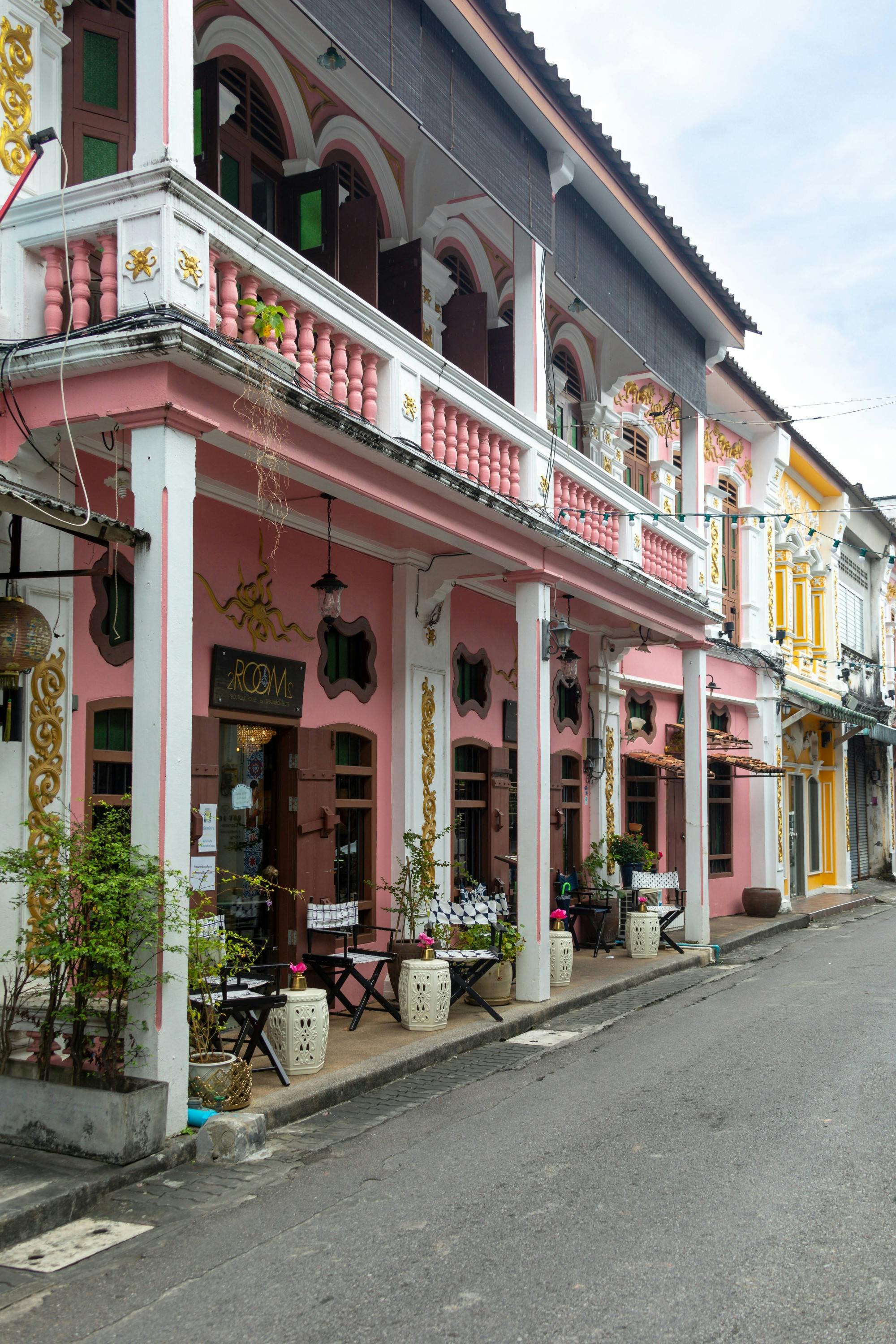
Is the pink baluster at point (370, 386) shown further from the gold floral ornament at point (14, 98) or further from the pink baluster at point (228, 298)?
the gold floral ornament at point (14, 98)

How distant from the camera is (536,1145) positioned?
6.18m

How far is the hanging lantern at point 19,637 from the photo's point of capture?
6168 mm

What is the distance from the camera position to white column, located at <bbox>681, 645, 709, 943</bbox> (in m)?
Answer: 14.1

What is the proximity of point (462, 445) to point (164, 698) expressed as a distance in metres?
3.99

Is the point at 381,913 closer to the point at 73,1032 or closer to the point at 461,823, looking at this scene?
the point at 461,823

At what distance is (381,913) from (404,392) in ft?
15.4

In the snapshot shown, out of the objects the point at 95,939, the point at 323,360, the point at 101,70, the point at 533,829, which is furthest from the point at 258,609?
the point at 95,939

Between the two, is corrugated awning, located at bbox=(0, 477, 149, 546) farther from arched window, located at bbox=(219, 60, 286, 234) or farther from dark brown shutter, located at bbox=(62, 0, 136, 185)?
arched window, located at bbox=(219, 60, 286, 234)

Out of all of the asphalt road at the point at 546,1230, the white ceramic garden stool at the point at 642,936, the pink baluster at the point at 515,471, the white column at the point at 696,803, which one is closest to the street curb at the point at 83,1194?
the asphalt road at the point at 546,1230

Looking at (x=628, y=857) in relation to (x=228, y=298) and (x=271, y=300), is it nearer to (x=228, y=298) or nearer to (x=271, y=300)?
(x=271, y=300)

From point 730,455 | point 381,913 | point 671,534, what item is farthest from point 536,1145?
point 730,455

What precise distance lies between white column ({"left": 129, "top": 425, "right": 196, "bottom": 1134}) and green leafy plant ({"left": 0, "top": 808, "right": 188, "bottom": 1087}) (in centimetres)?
9

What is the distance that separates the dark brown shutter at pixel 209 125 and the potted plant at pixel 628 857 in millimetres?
9359

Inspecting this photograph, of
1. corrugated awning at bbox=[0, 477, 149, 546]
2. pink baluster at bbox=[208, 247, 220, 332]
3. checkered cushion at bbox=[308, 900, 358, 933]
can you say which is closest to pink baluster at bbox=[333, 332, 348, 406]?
pink baluster at bbox=[208, 247, 220, 332]
